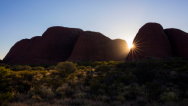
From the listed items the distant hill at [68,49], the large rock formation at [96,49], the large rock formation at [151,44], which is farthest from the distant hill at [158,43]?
the distant hill at [68,49]

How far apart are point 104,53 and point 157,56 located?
18.2m

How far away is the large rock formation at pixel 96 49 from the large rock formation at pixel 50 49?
5725mm

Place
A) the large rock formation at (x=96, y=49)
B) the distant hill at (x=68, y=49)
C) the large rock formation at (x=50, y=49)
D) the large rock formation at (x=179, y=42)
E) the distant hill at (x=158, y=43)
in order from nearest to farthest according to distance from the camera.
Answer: the large rock formation at (x=179, y=42) < the distant hill at (x=158, y=43) < the large rock formation at (x=96, y=49) < the distant hill at (x=68, y=49) < the large rock formation at (x=50, y=49)

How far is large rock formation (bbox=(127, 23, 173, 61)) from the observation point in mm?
28656

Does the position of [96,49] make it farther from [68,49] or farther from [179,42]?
[179,42]

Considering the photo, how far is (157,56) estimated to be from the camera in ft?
91.6

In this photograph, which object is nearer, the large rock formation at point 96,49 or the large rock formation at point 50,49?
the large rock formation at point 96,49

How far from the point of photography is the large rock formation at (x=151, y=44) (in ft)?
94.0

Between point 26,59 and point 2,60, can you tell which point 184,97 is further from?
point 2,60

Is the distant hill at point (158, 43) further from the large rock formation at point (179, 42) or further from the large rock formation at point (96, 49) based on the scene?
the large rock formation at point (96, 49)

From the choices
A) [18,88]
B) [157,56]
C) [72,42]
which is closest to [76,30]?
[72,42]

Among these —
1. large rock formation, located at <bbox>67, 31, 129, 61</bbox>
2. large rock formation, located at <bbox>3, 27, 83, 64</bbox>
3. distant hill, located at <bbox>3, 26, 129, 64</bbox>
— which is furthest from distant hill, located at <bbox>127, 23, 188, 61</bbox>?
large rock formation, located at <bbox>3, 27, 83, 64</bbox>

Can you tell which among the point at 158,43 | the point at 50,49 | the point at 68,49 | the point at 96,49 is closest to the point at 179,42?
the point at 158,43

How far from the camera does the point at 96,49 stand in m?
40.2
